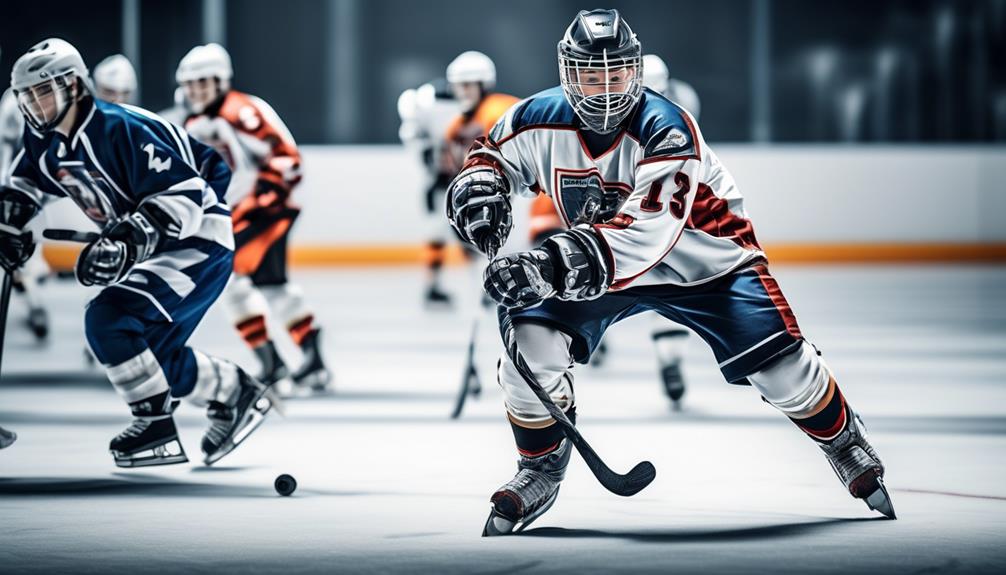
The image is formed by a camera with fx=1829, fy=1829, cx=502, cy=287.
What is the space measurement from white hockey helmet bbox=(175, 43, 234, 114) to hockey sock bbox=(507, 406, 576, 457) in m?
3.22

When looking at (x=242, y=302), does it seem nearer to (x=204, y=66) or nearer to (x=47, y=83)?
(x=204, y=66)

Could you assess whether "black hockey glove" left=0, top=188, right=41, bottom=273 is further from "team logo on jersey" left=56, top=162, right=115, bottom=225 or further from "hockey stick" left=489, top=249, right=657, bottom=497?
"hockey stick" left=489, top=249, right=657, bottom=497

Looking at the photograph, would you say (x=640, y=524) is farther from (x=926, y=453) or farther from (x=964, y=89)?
(x=964, y=89)

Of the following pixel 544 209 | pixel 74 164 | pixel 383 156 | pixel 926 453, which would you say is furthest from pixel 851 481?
pixel 383 156

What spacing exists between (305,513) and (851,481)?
1.30m

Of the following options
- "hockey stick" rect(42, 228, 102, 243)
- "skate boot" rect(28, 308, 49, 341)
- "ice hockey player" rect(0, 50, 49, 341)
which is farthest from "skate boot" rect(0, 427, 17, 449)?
"skate boot" rect(28, 308, 49, 341)

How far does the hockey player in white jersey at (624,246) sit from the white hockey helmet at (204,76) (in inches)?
118

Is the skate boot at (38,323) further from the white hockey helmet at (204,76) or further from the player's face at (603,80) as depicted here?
the player's face at (603,80)

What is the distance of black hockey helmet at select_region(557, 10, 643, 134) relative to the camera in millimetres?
4051

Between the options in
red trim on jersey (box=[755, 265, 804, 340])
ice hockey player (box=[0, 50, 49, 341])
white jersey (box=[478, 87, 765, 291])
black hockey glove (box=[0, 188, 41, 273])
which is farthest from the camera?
ice hockey player (box=[0, 50, 49, 341])

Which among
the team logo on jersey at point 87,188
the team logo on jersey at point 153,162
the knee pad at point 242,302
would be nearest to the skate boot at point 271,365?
the knee pad at point 242,302

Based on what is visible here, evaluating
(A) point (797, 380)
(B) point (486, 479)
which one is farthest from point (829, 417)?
(B) point (486, 479)

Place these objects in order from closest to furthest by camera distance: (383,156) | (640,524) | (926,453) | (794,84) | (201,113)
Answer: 1. (640,524)
2. (926,453)
3. (201,113)
4. (383,156)
5. (794,84)

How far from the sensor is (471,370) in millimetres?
6621
